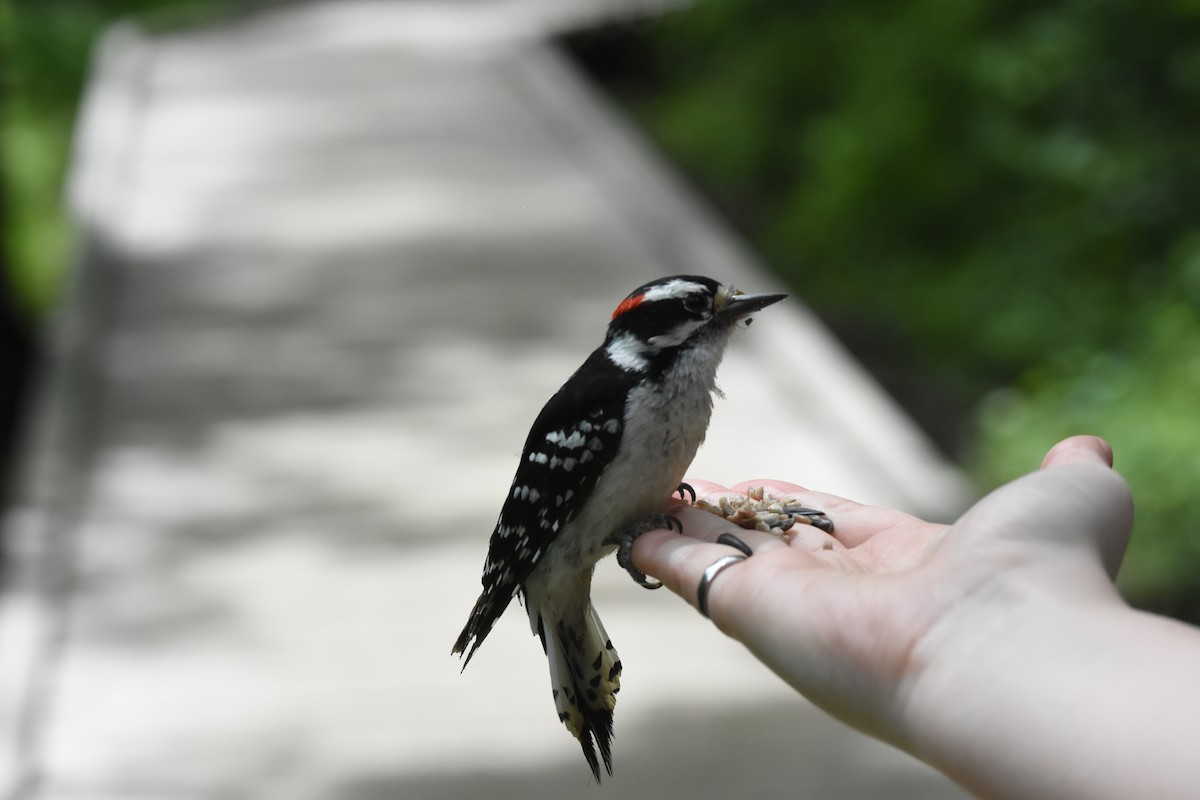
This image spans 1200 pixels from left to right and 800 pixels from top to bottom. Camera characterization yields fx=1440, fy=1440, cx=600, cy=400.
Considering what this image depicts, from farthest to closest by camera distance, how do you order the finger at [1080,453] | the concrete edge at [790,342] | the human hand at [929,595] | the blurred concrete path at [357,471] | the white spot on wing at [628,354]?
the concrete edge at [790,342]
the blurred concrete path at [357,471]
the white spot on wing at [628,354]
the finger at [1080,453]
the human hand at [929,595]

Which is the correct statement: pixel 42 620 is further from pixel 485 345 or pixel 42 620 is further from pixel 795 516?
pixel 795 516

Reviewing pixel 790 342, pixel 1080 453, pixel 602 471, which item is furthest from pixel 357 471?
pixel 1080 453

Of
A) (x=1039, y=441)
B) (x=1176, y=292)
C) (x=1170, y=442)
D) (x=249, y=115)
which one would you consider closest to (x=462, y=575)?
(x=1039, y=441)

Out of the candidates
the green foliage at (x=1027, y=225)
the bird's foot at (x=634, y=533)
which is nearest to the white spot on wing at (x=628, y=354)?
the bird's foot at (x=634, y=533)

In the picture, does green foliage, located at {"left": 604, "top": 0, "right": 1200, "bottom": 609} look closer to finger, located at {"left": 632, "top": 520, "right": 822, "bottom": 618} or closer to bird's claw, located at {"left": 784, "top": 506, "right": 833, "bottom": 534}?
bird's claw, located at {"left": 784, "top": 506, "right": 833, "bottom": 534}

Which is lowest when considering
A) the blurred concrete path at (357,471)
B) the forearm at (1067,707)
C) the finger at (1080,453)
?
the forearm at (1067,707)

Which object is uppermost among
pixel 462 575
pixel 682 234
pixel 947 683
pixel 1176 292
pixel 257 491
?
pixel 682 234

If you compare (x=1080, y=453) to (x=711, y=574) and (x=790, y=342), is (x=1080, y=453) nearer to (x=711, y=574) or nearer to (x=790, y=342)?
(x=711, y=574)

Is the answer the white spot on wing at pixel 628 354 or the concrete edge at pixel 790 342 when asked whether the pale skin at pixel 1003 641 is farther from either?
the concrete edge at pixel 790 342
